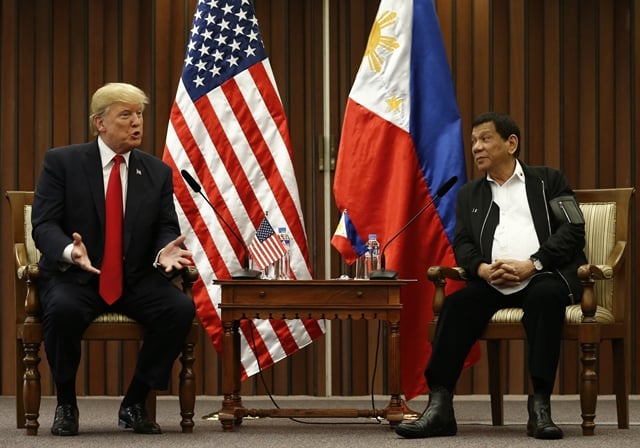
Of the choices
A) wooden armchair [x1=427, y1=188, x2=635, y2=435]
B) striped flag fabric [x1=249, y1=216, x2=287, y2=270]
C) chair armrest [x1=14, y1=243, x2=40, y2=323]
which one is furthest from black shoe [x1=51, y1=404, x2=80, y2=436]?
wooden armchair [x1=427, y1=188, x2=635, y2=435]

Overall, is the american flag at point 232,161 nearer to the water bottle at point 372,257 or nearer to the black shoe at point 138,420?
the water bottle at point 372,257

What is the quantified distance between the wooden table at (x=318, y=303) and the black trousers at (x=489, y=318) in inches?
7.3

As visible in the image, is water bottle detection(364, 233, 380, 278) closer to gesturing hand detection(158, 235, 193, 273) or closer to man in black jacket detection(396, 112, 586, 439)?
man in black jacket detection(396, 112, 586, 439)

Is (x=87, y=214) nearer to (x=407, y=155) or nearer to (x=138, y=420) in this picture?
(x=138, y=420)

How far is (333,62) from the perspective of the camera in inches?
245

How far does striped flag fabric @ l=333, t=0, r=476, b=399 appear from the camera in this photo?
5.15 m

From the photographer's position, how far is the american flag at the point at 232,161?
5207 mm

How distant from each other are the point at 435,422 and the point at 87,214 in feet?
5.21

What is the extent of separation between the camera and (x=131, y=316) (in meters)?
4.33

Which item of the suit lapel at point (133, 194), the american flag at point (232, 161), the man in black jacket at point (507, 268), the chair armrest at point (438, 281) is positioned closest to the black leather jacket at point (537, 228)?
the man in black jacket at point (507, 268)

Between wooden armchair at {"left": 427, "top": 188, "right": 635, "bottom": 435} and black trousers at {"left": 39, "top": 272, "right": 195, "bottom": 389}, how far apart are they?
1.03 meters

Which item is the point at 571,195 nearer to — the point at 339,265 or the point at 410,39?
the point at 410,39

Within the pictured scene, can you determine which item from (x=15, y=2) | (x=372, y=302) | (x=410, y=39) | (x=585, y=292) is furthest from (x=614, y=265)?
(x=15, y=2)

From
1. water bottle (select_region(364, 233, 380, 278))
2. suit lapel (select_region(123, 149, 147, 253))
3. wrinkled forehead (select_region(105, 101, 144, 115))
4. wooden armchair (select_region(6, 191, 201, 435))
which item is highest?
wrinkled forehead (select_region(105, 101, 144, 115))
